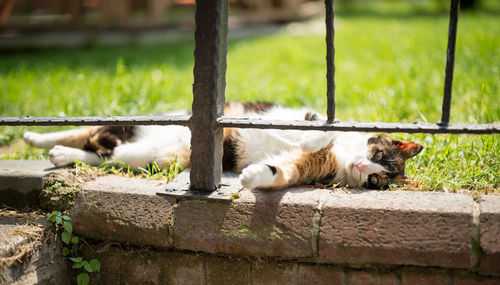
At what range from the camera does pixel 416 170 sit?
7.77 feet

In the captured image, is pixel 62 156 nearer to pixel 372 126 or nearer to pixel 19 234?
pixel 19 234

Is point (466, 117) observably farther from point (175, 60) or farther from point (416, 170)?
point (175, 60)

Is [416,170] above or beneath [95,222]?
above

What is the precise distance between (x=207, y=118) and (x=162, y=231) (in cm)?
53

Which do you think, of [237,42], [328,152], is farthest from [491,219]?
[237,42]

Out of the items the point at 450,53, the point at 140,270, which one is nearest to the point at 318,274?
the point at 140,270

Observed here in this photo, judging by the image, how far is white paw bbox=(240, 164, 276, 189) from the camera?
191 centimetres

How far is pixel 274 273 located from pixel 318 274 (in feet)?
0.61

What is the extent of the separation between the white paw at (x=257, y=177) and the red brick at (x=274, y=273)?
33cm

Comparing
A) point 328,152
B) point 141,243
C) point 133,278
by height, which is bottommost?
point 133,278

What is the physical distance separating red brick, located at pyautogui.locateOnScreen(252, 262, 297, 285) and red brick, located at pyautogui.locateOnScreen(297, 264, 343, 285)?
30mm

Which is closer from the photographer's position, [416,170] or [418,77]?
[416,170]

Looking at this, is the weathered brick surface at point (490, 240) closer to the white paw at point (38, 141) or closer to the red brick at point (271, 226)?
the red brick at point (271, 226)

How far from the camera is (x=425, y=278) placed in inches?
69.0
